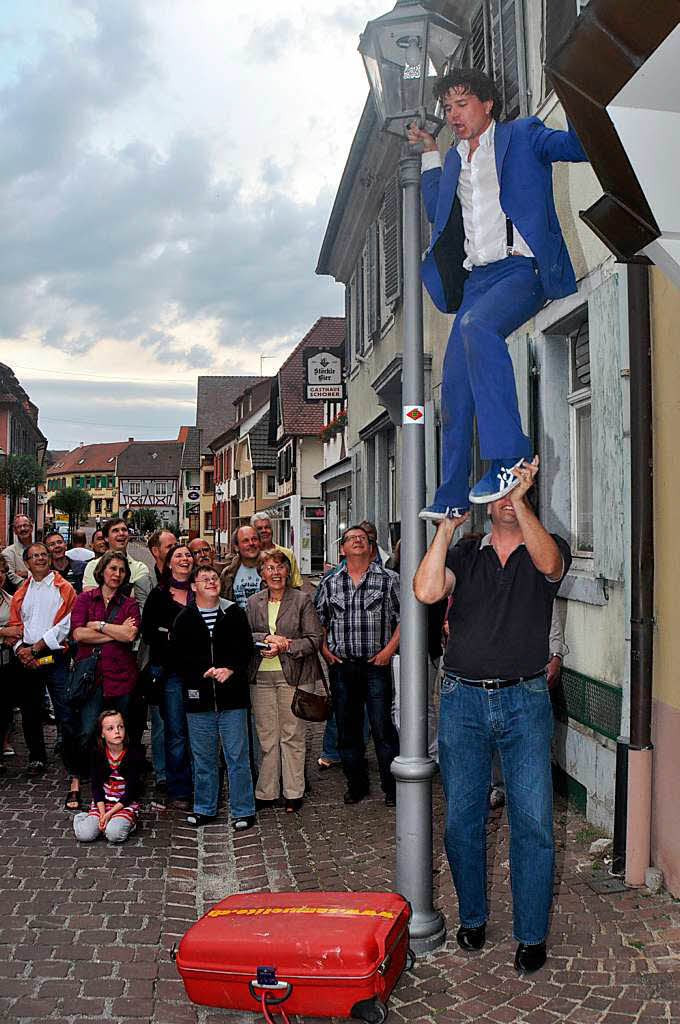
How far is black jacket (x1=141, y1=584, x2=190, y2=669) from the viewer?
24.4 ft

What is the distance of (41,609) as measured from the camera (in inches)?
341

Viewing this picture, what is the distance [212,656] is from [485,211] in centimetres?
406

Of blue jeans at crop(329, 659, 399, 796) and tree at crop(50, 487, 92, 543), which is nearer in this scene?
blue jeans at crop(329, 659, 399, 796)

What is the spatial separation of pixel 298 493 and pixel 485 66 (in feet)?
109

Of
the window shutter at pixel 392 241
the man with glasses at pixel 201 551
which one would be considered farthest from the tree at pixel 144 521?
the man with glasses at pixel 201 551

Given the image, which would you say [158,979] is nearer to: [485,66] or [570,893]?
[570,893]

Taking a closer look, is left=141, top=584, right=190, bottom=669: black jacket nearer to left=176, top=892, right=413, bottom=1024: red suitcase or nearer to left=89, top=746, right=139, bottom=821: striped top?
left=89, top=746, right=139, bottom=821: striped top

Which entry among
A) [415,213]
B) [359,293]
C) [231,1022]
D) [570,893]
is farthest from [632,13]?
[359,293]

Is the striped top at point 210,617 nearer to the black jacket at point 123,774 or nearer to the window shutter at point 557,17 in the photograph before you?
the black jacket at point 123,774

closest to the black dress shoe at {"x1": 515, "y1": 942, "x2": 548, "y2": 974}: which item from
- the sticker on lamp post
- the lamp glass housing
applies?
the sticker on lamp post

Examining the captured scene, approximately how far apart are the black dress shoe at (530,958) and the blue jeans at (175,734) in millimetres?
3620

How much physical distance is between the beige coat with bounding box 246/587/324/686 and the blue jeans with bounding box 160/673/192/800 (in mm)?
558

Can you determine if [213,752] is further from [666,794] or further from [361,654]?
[666,794]

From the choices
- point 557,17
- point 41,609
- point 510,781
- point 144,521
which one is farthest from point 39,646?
point 144,521
